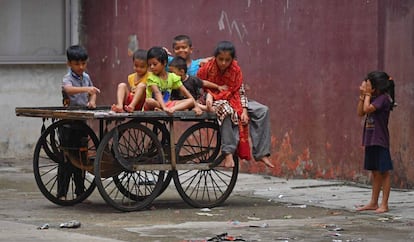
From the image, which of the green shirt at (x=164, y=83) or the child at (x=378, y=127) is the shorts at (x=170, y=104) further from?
the child at (x=378, y=127)

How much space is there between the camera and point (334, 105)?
537 inches

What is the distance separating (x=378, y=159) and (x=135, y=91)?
2.59m

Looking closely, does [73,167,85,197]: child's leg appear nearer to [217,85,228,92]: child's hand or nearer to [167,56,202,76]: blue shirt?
[167,56,202,76]: blue shirt

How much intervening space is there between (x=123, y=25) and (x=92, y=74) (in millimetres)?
1022

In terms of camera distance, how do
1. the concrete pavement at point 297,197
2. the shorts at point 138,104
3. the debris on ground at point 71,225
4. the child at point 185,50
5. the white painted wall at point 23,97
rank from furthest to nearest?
the white painted wall at point 23,97
the child at point 185,50
the shorts at point 138,104
the debris on ground at point 71,225
the concrete pavement at point 297,197

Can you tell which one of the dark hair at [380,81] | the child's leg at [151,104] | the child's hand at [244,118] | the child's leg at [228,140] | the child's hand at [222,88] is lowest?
the child's leg at [228,140]

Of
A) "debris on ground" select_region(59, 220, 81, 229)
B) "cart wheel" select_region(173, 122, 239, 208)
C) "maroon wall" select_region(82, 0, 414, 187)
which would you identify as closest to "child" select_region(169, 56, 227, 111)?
"cart wheel" select_region(173, 122, 239, 208)

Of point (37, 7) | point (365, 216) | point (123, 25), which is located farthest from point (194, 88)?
point (37, 7)

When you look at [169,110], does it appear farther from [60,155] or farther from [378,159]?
[378,159]

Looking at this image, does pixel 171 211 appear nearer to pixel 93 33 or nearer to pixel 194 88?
pixel 194 88

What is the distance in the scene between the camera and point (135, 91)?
11.3m

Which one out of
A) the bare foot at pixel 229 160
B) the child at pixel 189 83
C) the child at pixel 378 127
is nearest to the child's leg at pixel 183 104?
the child at pixel 189 83

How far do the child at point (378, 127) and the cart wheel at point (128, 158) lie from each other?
84.4 inches

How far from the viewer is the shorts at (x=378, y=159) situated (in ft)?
36.2
